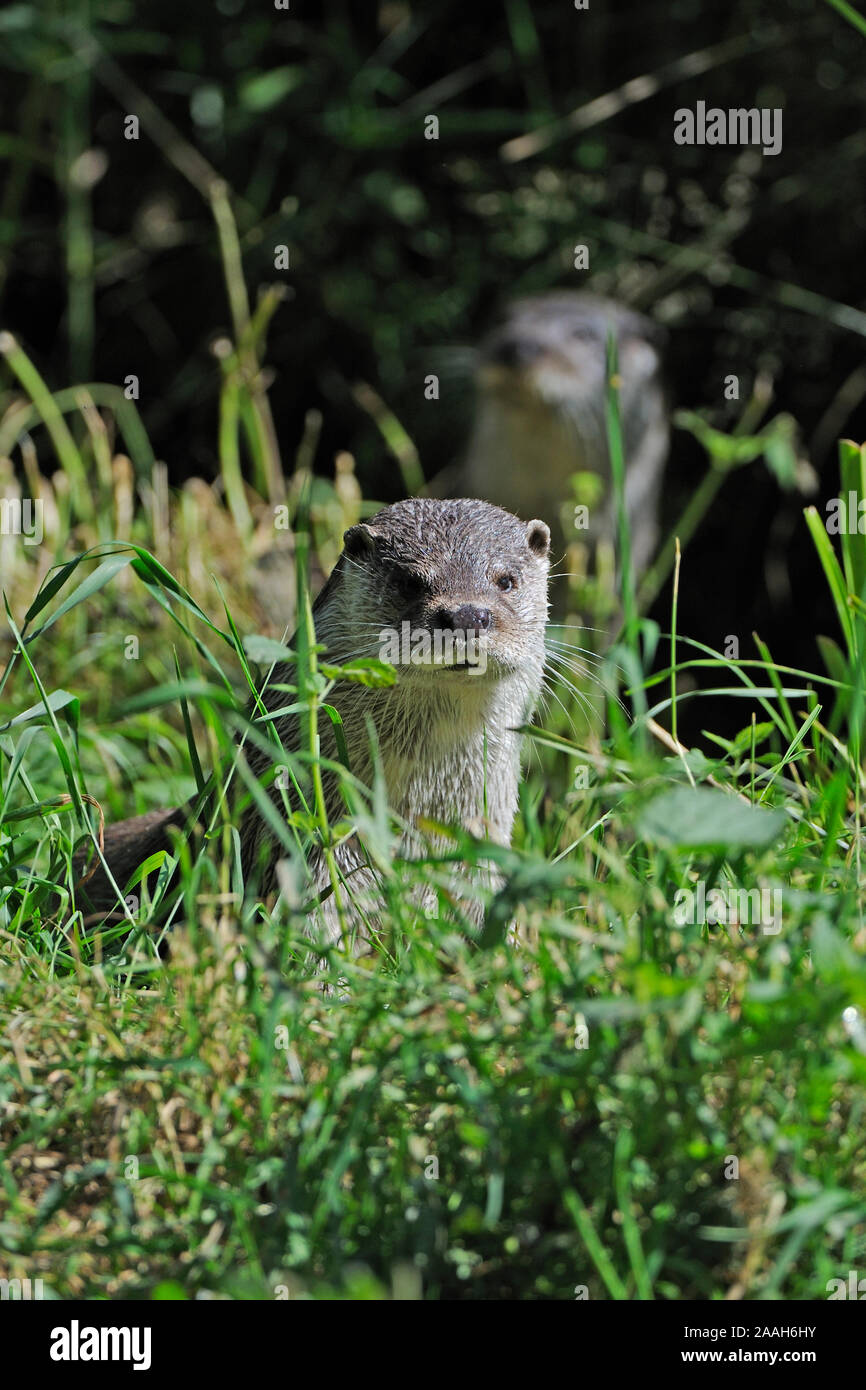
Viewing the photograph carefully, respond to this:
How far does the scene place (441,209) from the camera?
6109 mm

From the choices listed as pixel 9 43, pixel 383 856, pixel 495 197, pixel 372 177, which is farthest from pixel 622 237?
pixel 383 856

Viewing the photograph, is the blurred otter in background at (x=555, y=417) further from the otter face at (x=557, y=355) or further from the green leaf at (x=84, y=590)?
the green leaf at (x=84, y=590)

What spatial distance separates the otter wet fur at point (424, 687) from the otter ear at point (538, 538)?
0.27 feet

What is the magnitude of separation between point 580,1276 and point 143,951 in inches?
28.9

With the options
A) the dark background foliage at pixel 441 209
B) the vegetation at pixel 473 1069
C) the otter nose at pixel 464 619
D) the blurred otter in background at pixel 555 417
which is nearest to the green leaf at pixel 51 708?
the vegetation at pixel 473 1069

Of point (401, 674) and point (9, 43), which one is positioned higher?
point (9, 43)

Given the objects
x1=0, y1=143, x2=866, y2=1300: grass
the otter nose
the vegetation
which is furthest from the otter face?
x1=0, y1=143, x2=866, y2=1300: grass

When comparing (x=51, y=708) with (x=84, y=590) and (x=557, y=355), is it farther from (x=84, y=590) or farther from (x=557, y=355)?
(x=557, y=355)

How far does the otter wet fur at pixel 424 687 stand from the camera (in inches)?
84.7

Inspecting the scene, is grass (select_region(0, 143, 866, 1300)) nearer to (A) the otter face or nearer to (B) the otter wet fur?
(B) the otter wet fur

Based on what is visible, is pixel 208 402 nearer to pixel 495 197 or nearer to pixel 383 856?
pixel 495 197

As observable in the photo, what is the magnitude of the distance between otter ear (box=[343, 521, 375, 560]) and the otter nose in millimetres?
285

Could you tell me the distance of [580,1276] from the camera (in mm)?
1281

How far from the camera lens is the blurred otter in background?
520 centimetres
